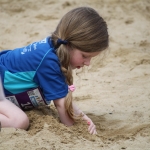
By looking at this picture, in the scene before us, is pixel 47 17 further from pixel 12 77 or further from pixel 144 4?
pixel 12 77

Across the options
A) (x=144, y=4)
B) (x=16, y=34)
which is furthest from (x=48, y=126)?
(x=144, y=4)

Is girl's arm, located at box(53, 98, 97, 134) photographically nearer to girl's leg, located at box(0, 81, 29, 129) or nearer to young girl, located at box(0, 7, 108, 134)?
young girl, located at box(0, 7, 108, 134)

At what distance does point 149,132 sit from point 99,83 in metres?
1.17

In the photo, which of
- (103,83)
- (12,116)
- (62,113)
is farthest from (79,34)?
(103,83)

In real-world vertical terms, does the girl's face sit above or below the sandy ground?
above

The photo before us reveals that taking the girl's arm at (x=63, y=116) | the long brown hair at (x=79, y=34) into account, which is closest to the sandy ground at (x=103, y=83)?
the girl's arm at (x=63, y=116)

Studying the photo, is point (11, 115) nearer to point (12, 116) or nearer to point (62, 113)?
point (12, 116)

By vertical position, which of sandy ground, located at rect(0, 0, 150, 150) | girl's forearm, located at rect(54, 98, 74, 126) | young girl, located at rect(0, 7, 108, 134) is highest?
young girl, located at rect(0, 7, 108, 134)

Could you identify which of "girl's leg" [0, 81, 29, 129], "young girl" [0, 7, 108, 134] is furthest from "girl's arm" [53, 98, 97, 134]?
"girl's leg" [0, 81, 29, 129]

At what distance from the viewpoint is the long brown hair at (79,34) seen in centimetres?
238

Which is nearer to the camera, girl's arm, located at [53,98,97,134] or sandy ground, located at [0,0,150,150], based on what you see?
sandy ground, located at [0,0,150,150]

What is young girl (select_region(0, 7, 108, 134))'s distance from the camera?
2385 millimetres

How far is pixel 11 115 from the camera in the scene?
240 centimetres

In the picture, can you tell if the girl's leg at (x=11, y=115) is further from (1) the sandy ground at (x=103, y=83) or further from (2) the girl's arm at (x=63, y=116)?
(2) the girl's arm at (x=63, y=116)
